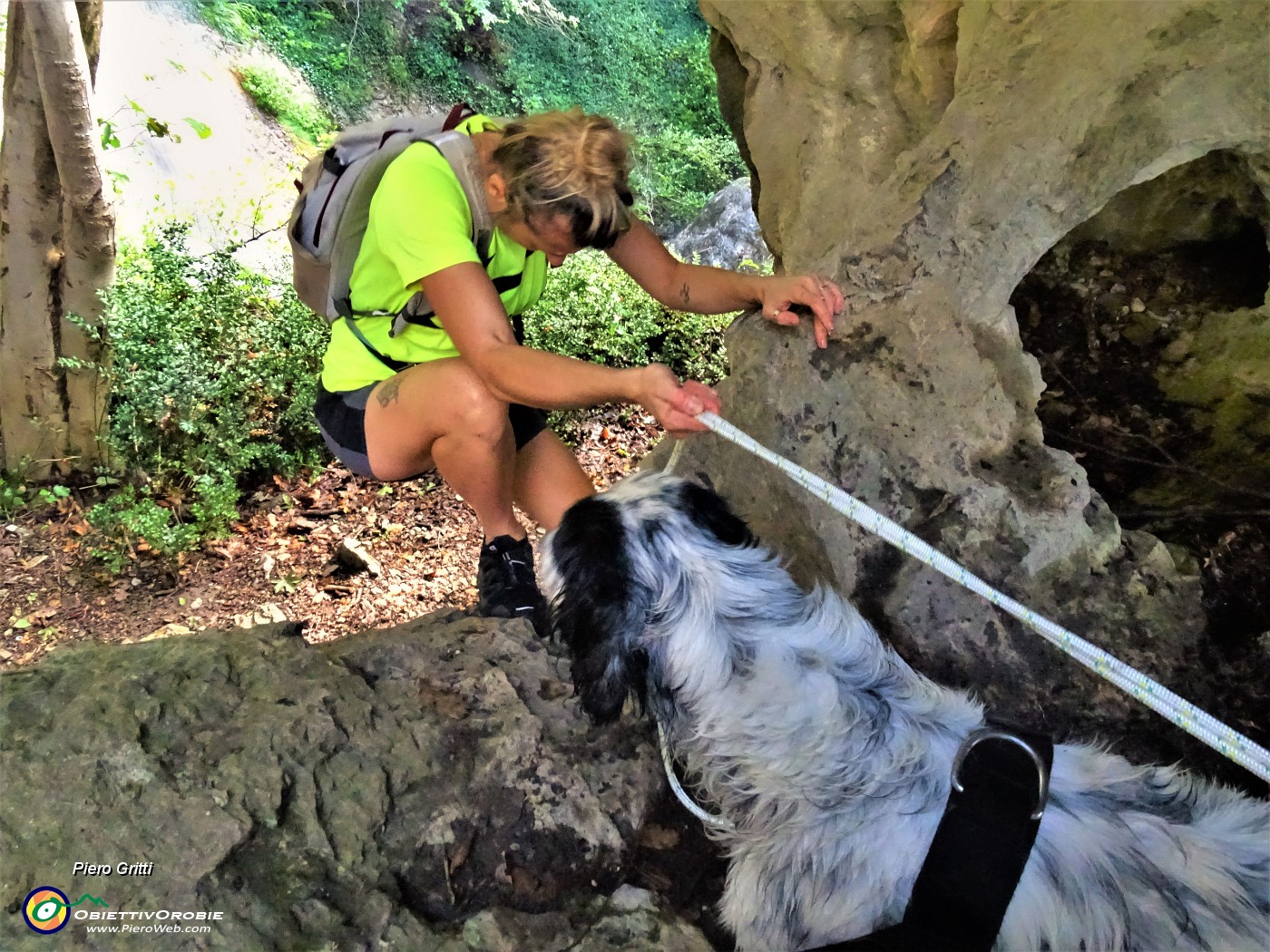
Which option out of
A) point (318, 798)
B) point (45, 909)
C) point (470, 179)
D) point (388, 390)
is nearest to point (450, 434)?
point (388, 390)

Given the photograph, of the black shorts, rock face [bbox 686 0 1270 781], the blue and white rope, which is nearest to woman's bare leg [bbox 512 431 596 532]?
the black shorts

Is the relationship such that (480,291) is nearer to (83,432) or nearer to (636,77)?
(83,432)

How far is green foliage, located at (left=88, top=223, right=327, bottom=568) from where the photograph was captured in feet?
12.6

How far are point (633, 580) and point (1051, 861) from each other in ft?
3.37

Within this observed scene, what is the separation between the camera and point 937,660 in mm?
2162

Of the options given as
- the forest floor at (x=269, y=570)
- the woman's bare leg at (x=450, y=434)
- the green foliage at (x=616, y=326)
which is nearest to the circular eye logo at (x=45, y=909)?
the woman's bare leg at (x=450, y=434)

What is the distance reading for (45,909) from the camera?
1478 mm

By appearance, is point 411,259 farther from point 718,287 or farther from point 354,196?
point 718,287

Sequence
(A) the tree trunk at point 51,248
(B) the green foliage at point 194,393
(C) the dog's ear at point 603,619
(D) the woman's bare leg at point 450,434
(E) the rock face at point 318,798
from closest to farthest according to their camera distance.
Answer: (E) the rock face at point 318,798
(C) the dog's ear at point 603,619
(D) the woman's bare leg at point 450,434
(A) the tree trunk at point 51,248
(B) the green foliage at point 194,393

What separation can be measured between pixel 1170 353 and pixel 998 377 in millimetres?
1082

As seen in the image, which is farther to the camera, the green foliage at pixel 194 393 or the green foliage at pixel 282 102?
the green foliage at pixel 282 102

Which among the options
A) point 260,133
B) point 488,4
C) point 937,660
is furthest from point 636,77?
point 937,660

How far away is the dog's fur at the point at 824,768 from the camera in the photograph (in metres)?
1.52

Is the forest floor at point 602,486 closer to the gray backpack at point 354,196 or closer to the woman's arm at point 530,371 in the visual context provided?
the woman's arm at point 530,371
